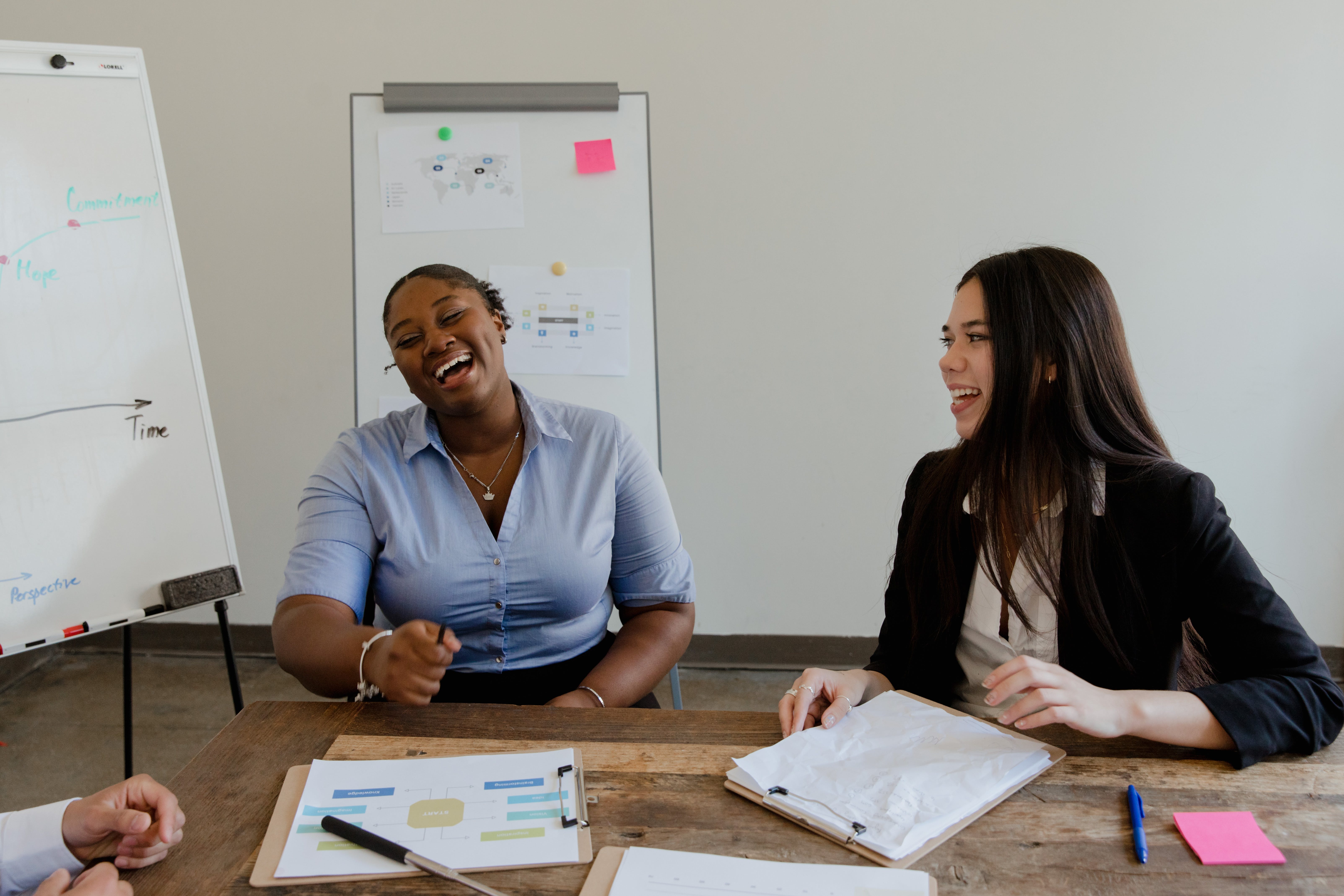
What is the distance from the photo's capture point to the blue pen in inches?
30.8

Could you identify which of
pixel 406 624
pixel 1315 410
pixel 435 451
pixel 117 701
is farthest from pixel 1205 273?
pixel 117 701

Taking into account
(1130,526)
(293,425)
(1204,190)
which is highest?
(1204,190)

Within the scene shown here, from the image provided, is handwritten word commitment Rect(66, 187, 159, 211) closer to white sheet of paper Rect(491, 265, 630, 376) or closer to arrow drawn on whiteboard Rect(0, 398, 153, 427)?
arrow drawn on whiteboard Rect(0, 398, 153, 427)

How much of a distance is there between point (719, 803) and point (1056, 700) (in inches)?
14.4

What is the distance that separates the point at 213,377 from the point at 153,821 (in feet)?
8.29

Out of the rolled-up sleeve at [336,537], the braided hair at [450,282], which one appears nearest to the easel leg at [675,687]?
the rolled-up sleeve at [336,537]

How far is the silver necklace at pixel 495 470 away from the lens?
1541 mm

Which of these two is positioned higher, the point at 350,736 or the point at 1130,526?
the point at 1130,526

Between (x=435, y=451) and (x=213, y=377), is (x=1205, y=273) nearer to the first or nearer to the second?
(x=435, y=451)

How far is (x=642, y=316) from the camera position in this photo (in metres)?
2.29

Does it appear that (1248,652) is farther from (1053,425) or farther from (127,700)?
(127,700)

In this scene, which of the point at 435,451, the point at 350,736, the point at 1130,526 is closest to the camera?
the point at 350,736

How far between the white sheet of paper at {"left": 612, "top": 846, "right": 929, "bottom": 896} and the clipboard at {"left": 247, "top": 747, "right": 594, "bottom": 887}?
60 mm

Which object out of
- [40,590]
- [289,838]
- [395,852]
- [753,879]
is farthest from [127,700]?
[753,879]
